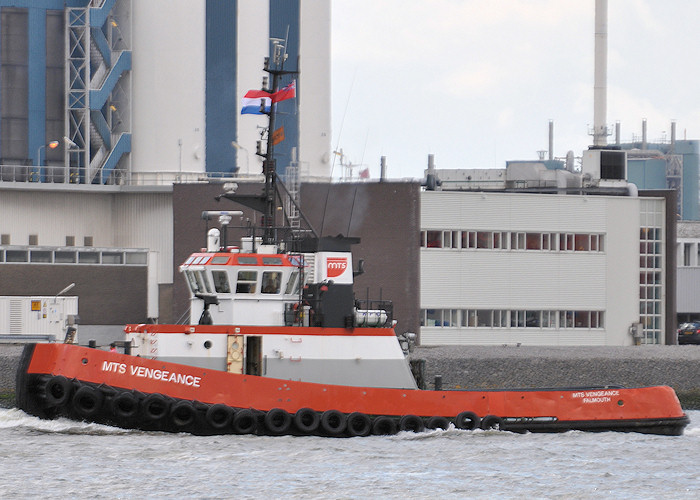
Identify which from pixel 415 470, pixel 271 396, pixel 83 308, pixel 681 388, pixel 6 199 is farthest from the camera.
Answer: pixel 6 199

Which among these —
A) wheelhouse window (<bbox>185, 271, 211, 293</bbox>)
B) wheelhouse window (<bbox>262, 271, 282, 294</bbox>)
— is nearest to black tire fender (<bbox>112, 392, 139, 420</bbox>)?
wheelhouse window (<bbox>185, 271, 211, 293</bbox>)

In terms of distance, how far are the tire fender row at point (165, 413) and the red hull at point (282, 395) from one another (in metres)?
0.06

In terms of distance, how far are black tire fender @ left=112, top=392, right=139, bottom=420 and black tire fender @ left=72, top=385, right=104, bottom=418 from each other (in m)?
0.29

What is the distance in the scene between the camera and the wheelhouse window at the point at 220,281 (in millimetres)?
26312

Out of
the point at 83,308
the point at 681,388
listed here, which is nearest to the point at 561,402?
the point at 681,388

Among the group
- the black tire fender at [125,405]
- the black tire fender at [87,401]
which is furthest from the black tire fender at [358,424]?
the black tire fender at [87,401]

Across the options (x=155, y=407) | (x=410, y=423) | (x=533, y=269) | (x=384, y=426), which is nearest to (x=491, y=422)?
(x=410, y=423)

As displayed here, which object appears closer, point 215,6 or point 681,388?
point 681,388

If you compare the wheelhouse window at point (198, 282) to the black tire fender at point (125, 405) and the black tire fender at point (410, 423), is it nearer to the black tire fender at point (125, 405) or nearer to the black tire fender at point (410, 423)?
the black tire fender at point (125, 405)

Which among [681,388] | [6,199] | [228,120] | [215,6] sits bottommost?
[681,388]

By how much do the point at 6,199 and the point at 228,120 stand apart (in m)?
9.38

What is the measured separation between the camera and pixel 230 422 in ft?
82.8

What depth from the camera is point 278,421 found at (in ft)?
83.4

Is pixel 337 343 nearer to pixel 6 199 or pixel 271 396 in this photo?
pixel 271 396
